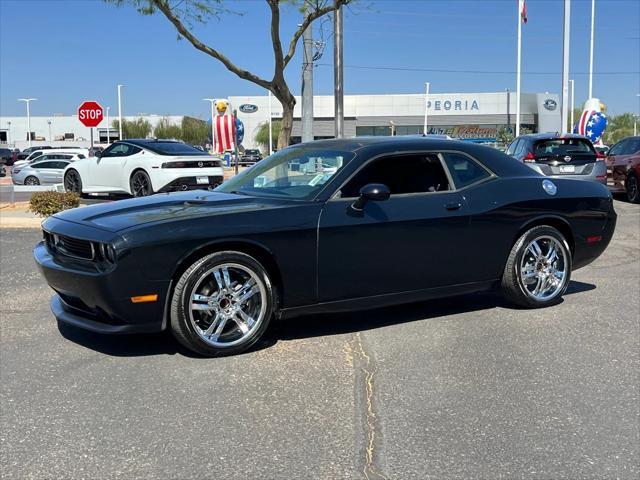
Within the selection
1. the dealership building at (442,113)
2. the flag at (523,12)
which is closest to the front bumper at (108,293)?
the flag at (523,12)

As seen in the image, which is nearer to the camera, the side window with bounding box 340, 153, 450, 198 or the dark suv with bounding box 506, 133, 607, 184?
the side window with bounding box 340, 153, 450, 198

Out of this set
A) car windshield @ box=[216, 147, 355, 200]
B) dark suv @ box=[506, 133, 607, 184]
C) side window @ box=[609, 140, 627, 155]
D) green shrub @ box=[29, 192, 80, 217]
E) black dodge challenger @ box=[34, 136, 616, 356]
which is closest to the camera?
black dodge challenger @ box=[34, 136, 616, 356]

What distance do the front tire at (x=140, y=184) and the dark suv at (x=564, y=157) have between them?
7.56 m

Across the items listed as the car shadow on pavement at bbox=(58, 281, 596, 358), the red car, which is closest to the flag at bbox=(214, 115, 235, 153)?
the red car

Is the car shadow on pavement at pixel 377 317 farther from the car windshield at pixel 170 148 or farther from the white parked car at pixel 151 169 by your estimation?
the car windshield at pixel 170 148

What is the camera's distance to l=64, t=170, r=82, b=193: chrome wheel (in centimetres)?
1540

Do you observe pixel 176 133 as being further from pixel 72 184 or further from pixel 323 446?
pixel 323 446

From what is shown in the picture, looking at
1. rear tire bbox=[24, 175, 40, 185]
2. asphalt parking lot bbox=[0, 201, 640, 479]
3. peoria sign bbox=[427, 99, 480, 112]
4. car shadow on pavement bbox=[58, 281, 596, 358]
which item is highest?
peoria sign bbox=[427, 99, 480, 112]

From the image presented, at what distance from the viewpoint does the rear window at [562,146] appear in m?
12.7

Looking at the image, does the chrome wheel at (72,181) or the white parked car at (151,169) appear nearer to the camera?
the white parked car at (151,169)

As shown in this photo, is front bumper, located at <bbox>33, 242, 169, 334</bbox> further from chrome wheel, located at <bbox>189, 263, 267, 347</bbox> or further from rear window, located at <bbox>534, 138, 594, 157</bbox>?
rear window, located at <bbox>534, 138, 594, 157</bbox>

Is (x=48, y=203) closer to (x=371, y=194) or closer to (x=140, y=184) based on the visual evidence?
(x=140, y=184)

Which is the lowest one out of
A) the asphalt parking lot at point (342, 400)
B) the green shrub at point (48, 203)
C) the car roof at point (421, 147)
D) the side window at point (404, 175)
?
the asphalt parking lot at point (342, 400)

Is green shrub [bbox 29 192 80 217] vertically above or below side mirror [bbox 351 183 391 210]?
A: below
